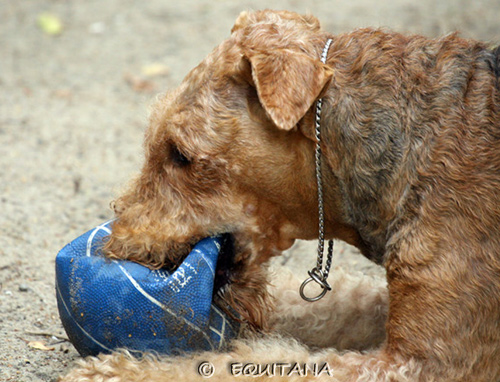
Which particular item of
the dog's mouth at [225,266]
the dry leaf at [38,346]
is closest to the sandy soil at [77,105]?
the dry leaf at [38,346]

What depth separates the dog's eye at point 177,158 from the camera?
337cm

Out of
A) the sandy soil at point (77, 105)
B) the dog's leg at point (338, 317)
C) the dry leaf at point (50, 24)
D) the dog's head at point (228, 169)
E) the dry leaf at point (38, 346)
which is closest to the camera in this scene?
the dog's head at point (228, 169)

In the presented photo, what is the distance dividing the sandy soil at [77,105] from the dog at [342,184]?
0.57m

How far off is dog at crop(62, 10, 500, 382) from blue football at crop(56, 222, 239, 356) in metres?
0.08

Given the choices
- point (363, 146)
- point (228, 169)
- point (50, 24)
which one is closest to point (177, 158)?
point (228, 169)

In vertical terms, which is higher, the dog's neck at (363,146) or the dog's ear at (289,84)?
the dog's ear at (289,84)

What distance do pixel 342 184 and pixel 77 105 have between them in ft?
15.3

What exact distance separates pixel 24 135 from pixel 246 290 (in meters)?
3.92

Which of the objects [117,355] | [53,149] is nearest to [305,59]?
[117,355]

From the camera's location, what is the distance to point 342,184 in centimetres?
339

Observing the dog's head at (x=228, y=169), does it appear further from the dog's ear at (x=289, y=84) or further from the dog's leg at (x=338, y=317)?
the dog's leg at (x=338, y=317)

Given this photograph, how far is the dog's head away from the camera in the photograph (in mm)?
3309

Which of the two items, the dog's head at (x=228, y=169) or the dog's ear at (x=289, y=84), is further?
the dog's head at (x=228, y=169)

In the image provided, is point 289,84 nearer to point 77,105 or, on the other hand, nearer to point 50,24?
point 77,105
